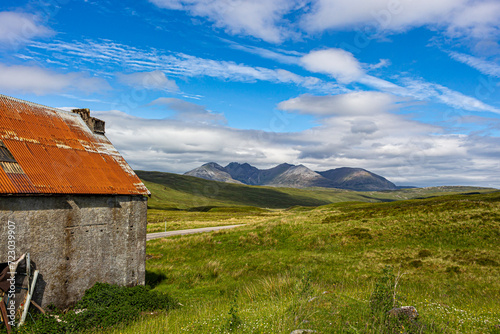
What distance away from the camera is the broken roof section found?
12.9m

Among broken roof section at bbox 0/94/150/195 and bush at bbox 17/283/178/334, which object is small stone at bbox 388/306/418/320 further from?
broken roof section at bbox 0/94/150/195

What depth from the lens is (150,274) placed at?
2127cm

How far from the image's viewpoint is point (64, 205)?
13.7 meters

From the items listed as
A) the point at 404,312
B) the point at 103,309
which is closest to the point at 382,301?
the point at 404,312

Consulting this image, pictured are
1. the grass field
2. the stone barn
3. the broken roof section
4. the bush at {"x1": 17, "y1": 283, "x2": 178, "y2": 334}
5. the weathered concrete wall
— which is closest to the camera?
the grass field

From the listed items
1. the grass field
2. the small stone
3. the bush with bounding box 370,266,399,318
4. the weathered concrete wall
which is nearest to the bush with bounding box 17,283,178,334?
the weathered concrete wall

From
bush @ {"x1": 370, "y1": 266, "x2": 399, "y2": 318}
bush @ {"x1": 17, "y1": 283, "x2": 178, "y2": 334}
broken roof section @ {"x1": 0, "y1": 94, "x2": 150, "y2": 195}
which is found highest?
broken roof section @ {"x1": 0, "y1": 94, "x2": 150, "y2": 195}

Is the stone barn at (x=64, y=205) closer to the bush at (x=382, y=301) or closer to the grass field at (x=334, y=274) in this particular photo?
the grass field at (x=334, y=274)

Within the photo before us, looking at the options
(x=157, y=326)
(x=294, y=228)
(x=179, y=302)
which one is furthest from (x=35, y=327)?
(x=294, y=228)

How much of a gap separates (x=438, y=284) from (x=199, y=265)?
17.4 meters

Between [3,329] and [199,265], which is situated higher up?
[3,329]

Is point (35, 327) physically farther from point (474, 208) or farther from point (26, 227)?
point (474, 208)

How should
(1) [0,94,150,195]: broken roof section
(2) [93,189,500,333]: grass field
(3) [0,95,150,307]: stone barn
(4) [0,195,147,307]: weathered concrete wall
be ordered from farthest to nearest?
(1) [0,94,150,195]: broken roof section, (3) [0,95,150,307]: stone barn, (4) [0,195,147,307]: weathered concrete wall, (2) [93,189,500,333]: grass field

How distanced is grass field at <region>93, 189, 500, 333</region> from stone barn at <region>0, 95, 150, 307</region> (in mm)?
4081
